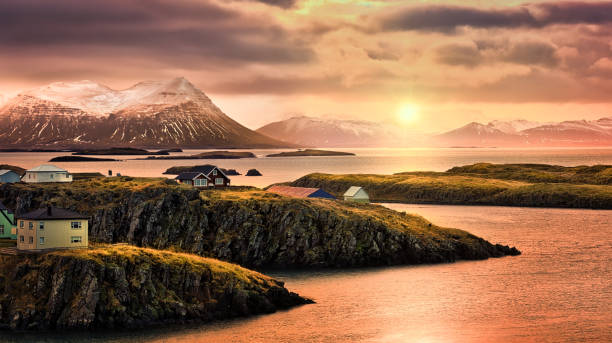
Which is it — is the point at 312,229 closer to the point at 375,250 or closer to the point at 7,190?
the point at 375,250

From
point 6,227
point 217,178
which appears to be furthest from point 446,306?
point 217,178

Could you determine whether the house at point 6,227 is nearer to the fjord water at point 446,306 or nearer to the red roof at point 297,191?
the fjord water at point 446,306

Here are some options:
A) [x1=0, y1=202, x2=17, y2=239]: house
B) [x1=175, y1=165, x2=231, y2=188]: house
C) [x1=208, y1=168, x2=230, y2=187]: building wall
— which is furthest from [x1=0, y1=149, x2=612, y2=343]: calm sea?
[x1=208, y1=168, x2=230, y2=187]: building wall

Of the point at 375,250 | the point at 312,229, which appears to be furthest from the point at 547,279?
the point at 312,229

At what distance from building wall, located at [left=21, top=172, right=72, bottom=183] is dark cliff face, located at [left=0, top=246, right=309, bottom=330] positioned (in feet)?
243

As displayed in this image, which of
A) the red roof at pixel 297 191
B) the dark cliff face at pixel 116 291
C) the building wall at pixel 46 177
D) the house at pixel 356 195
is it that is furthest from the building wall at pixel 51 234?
the house at pixel 356 195

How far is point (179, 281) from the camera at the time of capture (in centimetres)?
7081

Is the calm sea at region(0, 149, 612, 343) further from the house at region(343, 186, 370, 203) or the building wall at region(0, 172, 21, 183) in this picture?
the building wall at region(0, 172, 21, 183)

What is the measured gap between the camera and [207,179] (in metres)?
147

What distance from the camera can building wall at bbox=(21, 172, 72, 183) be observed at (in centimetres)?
14038

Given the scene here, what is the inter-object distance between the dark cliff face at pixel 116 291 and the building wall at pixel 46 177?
74.2 meters

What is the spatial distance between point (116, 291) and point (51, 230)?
32.3 feet

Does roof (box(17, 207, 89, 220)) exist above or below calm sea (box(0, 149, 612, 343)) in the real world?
above

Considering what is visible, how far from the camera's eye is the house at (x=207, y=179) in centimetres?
14650
